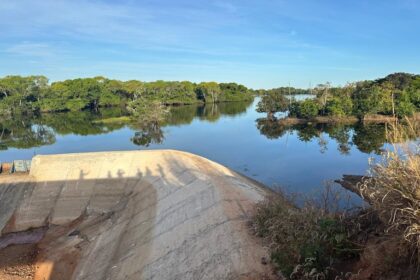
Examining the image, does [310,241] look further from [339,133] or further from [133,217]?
[339,133]

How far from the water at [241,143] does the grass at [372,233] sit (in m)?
20.8

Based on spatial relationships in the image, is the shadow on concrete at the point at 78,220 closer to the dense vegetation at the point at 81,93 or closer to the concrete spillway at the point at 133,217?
the concrete spillway at the point at 133,217

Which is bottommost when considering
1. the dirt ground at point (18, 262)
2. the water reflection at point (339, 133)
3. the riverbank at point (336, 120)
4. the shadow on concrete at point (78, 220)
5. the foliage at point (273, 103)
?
the dirt ground at point (18, 262)

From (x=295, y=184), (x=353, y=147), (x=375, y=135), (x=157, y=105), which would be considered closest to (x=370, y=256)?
(x=295, y=184)

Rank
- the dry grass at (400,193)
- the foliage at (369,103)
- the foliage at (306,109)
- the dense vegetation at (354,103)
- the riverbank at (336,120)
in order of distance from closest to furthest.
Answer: the dry grass at (400,193), the foliage at (369,103), the dense vegetation at (354,103), the riverbank at (336,120), the foliage at (306,109)

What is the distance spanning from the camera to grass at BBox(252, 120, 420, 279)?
7.53 m

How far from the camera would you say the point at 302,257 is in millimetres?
9734

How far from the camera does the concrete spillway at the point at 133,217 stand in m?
14.5

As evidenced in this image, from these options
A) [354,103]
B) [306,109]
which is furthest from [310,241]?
[354,103]

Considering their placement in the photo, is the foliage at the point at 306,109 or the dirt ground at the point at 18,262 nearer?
the dirt ground at the point at 18,262

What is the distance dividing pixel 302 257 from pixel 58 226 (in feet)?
66.4

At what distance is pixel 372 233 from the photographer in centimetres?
885

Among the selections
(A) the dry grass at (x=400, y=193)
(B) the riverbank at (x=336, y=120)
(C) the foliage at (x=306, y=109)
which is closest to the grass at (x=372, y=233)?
(A) the dry grass at (x=400, y=193)

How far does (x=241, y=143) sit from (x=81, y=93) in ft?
253
